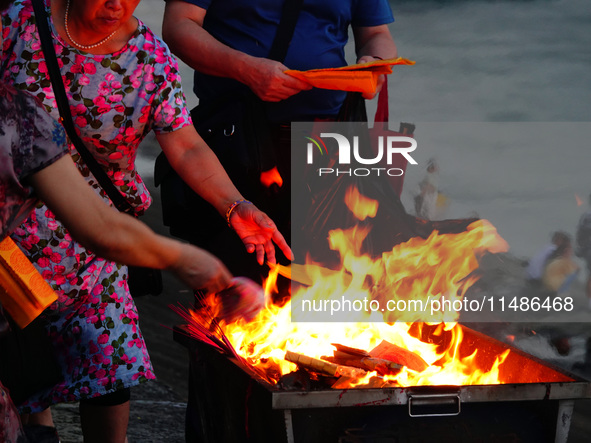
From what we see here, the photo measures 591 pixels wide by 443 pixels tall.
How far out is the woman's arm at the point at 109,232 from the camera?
1.49 metres

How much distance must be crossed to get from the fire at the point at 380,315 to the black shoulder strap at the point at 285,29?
0.58 metres

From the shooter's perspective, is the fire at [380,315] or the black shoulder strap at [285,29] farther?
the black shoulder strap at [285,29]

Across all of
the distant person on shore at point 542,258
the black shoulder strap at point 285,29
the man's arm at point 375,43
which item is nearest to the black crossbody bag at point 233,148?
the black shoulder strap at point 285,29

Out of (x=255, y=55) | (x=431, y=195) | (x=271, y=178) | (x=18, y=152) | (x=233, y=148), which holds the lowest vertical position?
(x=431, y=195)

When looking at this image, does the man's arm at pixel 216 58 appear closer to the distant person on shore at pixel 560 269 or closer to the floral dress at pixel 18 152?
the floral dress at pixel 18 152

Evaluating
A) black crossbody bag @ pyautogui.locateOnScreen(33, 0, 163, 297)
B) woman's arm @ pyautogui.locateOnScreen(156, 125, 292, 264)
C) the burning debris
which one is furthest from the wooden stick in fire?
black crossbody bag @ pyautogui.locateOnScreen(33, 0, 163, 297)

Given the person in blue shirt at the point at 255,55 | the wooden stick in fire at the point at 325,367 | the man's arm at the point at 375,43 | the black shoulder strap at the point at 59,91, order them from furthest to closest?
the man's arm at the point at 375,43 < the person in blue shirt at the point at 255,55 < the wooden stick in fire at the point at 325,367 < the black shoulder strap at the point at 59,91

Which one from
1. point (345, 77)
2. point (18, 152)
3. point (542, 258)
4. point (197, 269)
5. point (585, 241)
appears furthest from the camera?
point (542, 258)

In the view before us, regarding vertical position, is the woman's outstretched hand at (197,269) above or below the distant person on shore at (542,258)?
above

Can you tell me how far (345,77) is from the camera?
2.83m

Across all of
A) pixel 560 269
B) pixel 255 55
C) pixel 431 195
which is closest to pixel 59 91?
pixel 255 55

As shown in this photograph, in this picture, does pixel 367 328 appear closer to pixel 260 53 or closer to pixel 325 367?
pixel 325 367

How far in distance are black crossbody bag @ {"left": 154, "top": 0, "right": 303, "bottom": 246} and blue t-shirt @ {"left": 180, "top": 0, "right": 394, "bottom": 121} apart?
0.04 meters

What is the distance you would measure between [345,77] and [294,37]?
35 centimetres
